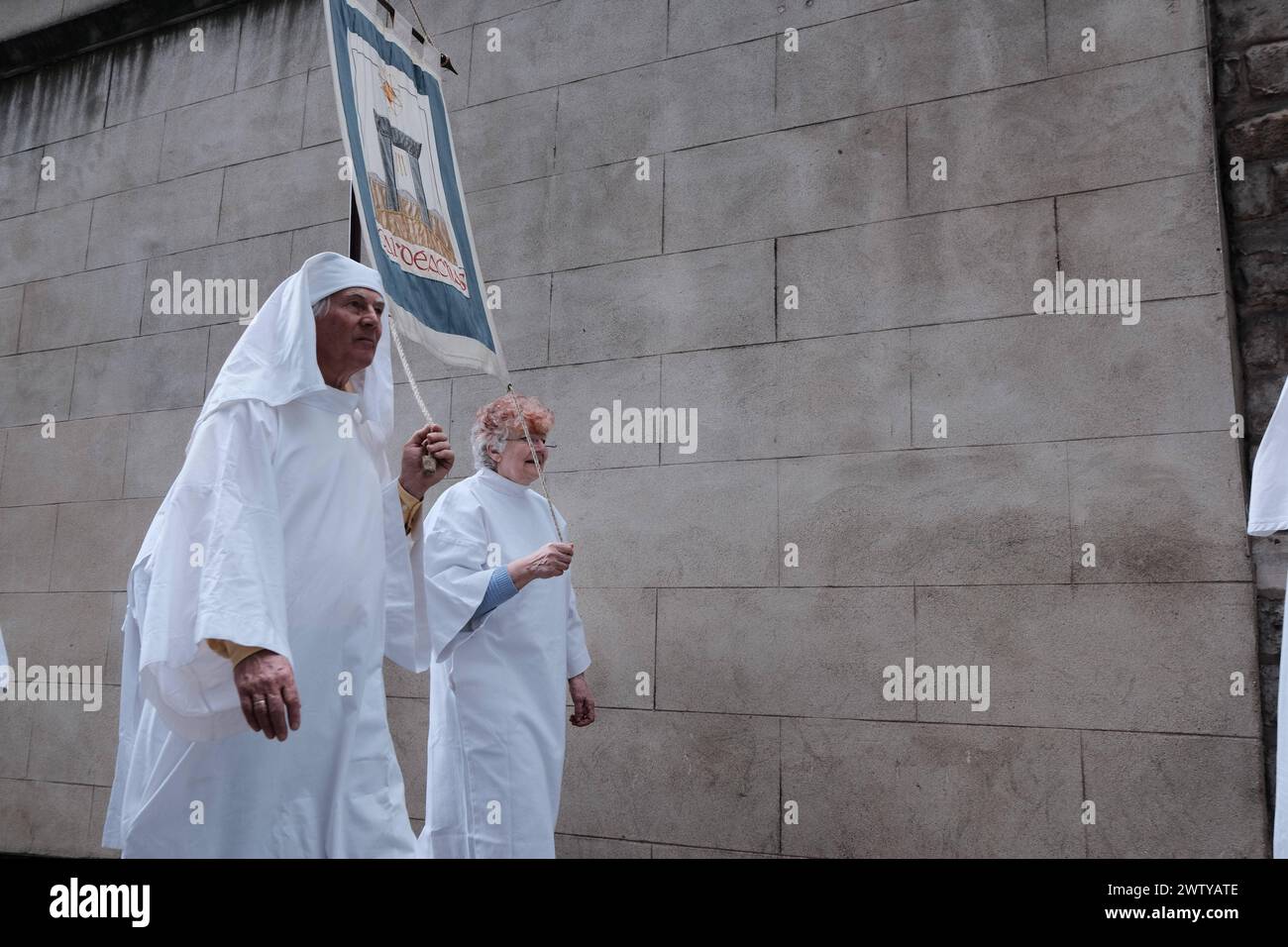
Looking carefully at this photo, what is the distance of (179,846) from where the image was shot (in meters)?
2.99

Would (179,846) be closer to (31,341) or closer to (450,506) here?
(450,506)

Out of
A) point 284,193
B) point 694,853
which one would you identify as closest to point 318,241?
point 284,193

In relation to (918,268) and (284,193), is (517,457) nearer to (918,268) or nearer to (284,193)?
(918,268)

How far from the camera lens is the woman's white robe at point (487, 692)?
14.3ft

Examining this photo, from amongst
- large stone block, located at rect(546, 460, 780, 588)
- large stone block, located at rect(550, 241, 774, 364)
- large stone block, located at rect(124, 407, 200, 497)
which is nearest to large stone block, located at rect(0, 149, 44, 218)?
large stone block, located at rect(124, 407, 200, 497)

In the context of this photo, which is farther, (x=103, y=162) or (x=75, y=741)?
(x=103, y=162)

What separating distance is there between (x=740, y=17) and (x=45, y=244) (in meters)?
5.23

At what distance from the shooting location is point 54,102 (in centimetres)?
823

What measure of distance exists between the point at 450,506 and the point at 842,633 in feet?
5.78

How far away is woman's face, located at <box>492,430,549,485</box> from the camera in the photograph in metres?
4.84

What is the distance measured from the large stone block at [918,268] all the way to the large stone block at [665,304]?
153 millimetres

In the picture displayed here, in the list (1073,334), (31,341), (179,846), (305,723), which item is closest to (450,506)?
(305,723)

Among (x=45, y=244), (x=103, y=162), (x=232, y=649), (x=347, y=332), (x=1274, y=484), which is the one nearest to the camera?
(x=232, y=649)

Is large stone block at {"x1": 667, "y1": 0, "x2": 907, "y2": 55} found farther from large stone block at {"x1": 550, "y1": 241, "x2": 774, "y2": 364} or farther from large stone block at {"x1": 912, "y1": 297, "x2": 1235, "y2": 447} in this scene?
large stone block at {"x1": 912, "y1": 297, "x2": 1235, "y2": 447}
